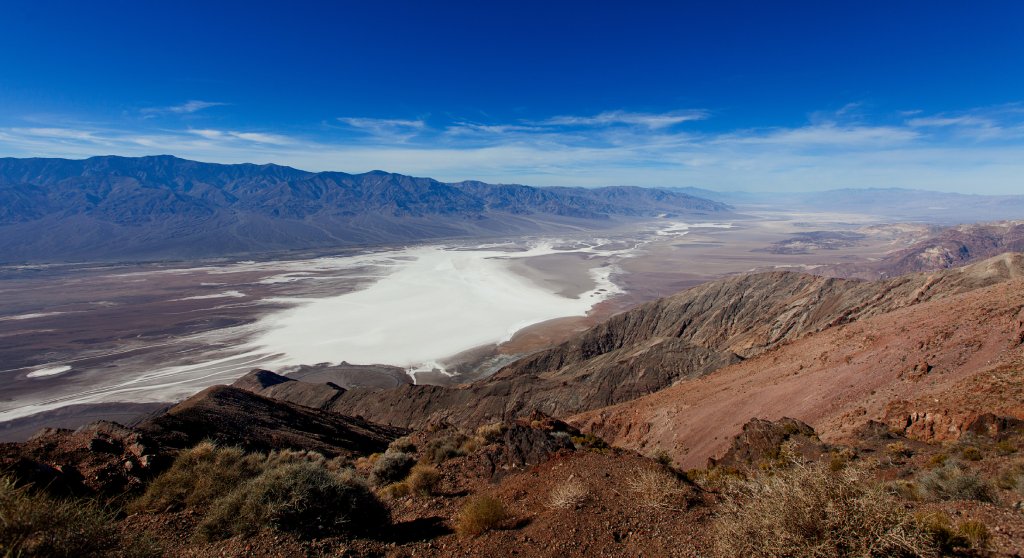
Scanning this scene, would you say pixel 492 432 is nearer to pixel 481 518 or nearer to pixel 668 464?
pixel 668 464

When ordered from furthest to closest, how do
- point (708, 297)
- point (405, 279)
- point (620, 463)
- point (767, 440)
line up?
1. point (405, 279)
2. point (708, 297)
3. point (767, 440)
4. point (620, 463)

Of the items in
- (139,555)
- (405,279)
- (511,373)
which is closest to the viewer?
(139,555)

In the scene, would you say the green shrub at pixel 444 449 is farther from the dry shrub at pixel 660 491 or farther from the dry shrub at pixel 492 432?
the dry shrub at pixel 660 491

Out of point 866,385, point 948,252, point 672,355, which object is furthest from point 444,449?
point 948,252

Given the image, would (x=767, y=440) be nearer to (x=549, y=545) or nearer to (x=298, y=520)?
(x=549, y=545)

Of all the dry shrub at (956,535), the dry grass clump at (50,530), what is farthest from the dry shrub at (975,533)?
the dry grass clump at (50,530)

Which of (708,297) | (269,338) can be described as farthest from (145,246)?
(708,297)
